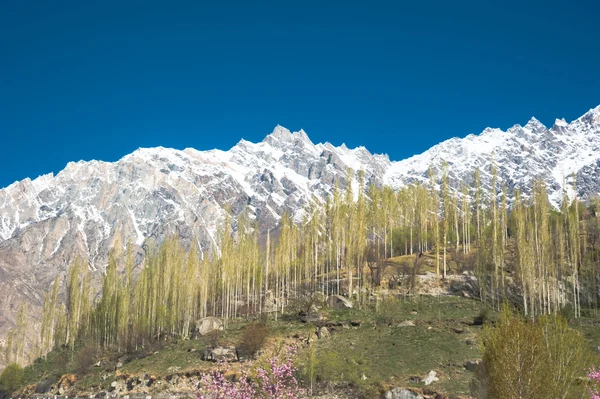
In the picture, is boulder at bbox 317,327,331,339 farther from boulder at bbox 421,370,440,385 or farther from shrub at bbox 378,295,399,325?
boulder at bbox 421,370,440,385

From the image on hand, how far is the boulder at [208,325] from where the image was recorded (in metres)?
58.5

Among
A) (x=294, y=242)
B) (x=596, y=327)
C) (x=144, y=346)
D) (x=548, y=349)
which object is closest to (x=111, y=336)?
(x=144, y=346)

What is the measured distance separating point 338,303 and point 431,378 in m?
24.3

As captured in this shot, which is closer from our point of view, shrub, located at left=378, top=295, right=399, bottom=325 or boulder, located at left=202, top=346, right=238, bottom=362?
boulder, located at left=202, top=346, right=238, bottom=362

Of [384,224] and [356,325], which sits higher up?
[384,224]

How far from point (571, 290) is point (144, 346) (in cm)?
5086

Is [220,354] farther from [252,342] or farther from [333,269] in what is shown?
[333,269]

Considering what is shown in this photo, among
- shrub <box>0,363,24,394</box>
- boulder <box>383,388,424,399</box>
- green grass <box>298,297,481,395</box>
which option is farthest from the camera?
shrub <box>0,363,24,394</box>

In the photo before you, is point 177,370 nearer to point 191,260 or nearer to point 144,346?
point 144,346

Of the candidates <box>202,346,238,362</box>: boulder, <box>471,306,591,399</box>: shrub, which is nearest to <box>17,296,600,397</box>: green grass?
<box>202,346,238,362</box>: boulder

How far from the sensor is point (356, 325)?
5009 cm

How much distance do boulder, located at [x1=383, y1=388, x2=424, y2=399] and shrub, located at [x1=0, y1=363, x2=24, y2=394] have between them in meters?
50.4

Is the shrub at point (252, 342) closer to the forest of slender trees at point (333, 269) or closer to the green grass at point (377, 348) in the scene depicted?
the green grass at point (377, 348)

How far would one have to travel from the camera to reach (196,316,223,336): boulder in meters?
58.5
